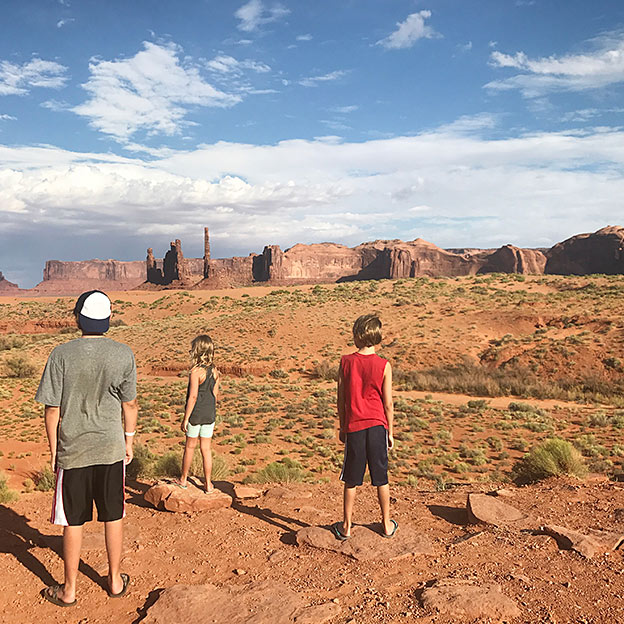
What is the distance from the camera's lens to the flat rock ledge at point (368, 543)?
4.45 meters

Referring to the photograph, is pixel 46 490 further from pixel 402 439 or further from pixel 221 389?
pixel 221 389

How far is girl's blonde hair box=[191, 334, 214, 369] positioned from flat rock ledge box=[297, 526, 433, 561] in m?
2.19

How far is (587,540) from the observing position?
4.51m

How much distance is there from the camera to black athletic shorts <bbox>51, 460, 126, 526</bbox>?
358 cm

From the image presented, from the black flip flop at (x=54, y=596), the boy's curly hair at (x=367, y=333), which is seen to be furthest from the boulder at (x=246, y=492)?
the boy's curly hair at (x=367, y=333)

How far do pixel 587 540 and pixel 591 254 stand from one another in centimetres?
9045

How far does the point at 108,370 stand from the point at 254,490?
3.96 meters

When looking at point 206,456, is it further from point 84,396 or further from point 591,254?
point 591,254

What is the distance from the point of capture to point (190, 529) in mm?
5332

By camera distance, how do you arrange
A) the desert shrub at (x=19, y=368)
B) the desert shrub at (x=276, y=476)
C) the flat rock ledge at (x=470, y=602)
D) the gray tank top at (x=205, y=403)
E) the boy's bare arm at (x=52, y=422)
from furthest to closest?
the desert shrub at (x=19, y=368)
the desert shrub at (x=276, y=476)
the gray tank top at (x=205, y=403)
the boy's bare arm at (x=52, y=422)
the flat rock ledge at (x=470, y=602)

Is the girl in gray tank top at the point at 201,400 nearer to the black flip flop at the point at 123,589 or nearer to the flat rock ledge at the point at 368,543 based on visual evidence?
the flat rock ledge at the point at 368,543

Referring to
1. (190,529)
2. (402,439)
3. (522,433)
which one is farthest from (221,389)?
(190,529)

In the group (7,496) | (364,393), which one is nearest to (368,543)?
(364,393)

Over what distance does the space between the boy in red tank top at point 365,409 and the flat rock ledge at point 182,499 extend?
202 cm
